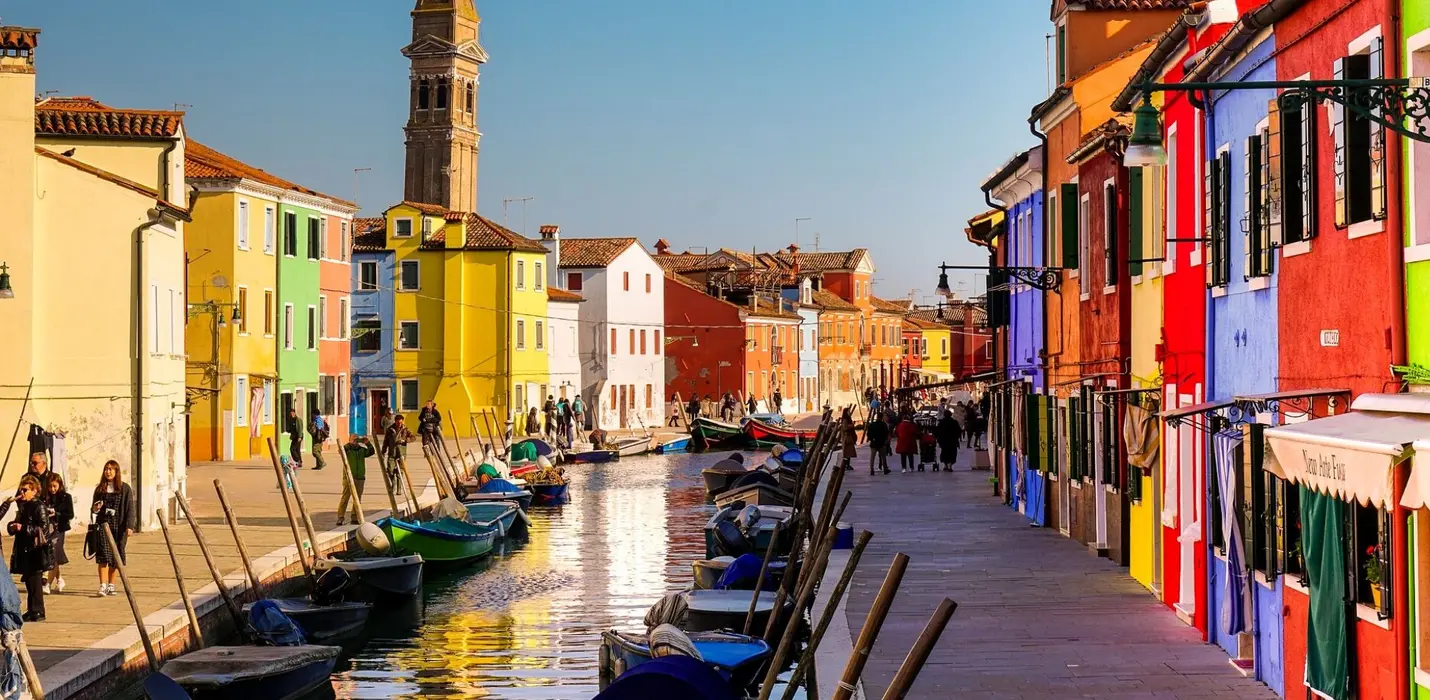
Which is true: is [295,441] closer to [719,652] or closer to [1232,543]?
[719,652]

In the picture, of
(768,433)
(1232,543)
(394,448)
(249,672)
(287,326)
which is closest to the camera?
(1232,543)

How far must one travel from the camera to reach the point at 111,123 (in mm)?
27406

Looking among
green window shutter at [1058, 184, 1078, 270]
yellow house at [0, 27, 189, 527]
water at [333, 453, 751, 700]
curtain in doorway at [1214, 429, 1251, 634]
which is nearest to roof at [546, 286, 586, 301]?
water at [333, 453, 751, 700]

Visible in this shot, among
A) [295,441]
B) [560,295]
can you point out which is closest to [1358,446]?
[295,441]

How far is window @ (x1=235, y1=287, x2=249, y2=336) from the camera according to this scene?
45375 millimetres

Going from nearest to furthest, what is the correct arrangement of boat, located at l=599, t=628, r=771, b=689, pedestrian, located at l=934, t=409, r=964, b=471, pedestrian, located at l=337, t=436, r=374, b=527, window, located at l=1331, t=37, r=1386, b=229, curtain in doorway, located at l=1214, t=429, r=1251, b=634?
window, located at l=1331, t=37, r=1386, b=229 < curtain in doorway, located at l=1214, t=429, r=1251, b=634 < boat, located at l=599, t=628, r=771, b=689 < pedestrian, located at l=337, t=436, r=374, b=527 < pedestrian, located at l=934, t=409, r=964, b=471

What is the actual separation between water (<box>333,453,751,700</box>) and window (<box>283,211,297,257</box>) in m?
13.3

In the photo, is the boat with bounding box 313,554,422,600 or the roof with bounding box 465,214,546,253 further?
the roof with bounding box 465,214,546,253

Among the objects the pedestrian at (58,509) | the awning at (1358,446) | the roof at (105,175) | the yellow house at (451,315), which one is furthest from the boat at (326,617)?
the yellow house at (451,315)

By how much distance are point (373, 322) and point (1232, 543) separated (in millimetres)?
51917

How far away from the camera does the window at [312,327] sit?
5075cm

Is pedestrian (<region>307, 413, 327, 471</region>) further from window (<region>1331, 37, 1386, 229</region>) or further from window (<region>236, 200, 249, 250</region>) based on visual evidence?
window (<region>1331, 37, 1386, 229</region>)

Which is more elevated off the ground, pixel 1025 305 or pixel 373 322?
A: pixel 373 322

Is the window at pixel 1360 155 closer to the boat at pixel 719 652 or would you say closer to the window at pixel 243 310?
the boat at pixel 719 652
